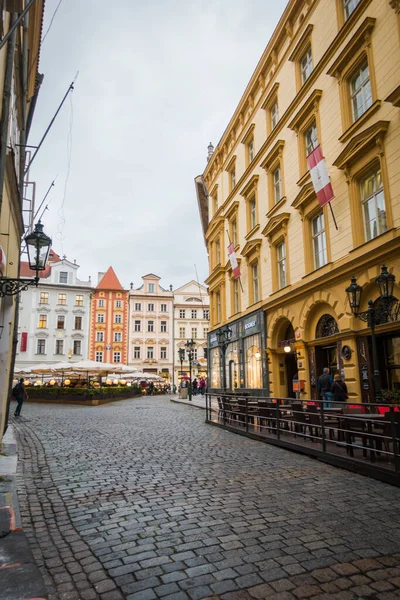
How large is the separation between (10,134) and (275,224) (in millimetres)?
14080

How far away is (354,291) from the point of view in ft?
→ 38.5

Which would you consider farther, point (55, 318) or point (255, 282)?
point (55, 318)

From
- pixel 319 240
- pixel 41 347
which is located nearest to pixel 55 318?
pixel 41 347

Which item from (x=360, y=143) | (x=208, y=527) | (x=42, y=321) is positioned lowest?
(x=208, y=527)

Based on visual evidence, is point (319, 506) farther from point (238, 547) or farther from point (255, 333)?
point (255, 333)

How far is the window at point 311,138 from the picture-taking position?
18016 mm

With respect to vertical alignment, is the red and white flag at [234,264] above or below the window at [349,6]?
below

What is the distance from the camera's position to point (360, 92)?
591 inches

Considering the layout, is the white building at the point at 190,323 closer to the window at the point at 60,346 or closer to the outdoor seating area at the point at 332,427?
the window at the point at 60,346

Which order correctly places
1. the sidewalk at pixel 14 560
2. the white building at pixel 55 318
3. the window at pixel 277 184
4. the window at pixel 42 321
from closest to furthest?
the sidewalk at pixel 14 560
the window at pixel 277 184
the white building at pixel 55 318
the window at pixel 42 321

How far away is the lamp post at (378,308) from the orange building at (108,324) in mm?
51205

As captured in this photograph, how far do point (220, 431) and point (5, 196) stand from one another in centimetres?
876

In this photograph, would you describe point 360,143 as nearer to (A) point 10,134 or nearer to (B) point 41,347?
(A) point 10,134

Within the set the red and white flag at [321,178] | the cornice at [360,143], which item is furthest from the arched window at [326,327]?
the cornice at [360,143]
